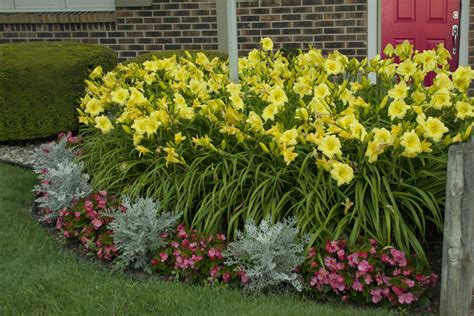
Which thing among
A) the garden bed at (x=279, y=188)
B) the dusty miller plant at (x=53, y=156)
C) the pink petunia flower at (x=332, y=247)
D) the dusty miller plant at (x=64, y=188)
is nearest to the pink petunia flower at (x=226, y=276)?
the garden bed at (x=279, y=188)

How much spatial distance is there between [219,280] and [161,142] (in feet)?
3.90

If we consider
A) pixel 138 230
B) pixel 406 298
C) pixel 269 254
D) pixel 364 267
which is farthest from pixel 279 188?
pixel 406 298

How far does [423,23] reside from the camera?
8188 millimetres

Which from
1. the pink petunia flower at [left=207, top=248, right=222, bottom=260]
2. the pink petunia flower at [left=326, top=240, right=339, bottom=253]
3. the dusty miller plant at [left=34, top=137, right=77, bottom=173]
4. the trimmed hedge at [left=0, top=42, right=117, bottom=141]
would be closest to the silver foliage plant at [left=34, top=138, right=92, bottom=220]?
the dusty miller plant at [left=34, top=137, right=77, bottom=173]

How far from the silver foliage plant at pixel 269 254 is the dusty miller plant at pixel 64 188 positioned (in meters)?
1.44

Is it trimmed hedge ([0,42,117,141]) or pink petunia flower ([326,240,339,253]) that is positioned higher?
trimmed hedge ([0,42,117,141])

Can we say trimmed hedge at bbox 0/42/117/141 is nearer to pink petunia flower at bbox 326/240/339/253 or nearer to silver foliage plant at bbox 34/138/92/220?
silver foliage plant at bbox 34/138/92/220

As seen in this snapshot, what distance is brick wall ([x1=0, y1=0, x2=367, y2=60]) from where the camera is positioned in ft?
26.7

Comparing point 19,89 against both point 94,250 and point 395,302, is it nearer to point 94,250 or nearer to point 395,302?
point 94,250

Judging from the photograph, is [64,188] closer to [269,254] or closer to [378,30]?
[269,254]

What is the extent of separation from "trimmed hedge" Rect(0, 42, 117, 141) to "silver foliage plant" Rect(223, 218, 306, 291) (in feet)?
12.5

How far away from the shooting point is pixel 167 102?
4.52m

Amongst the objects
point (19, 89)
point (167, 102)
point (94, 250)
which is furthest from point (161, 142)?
point (19, 89)

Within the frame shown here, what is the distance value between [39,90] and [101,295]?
3.79 meters
